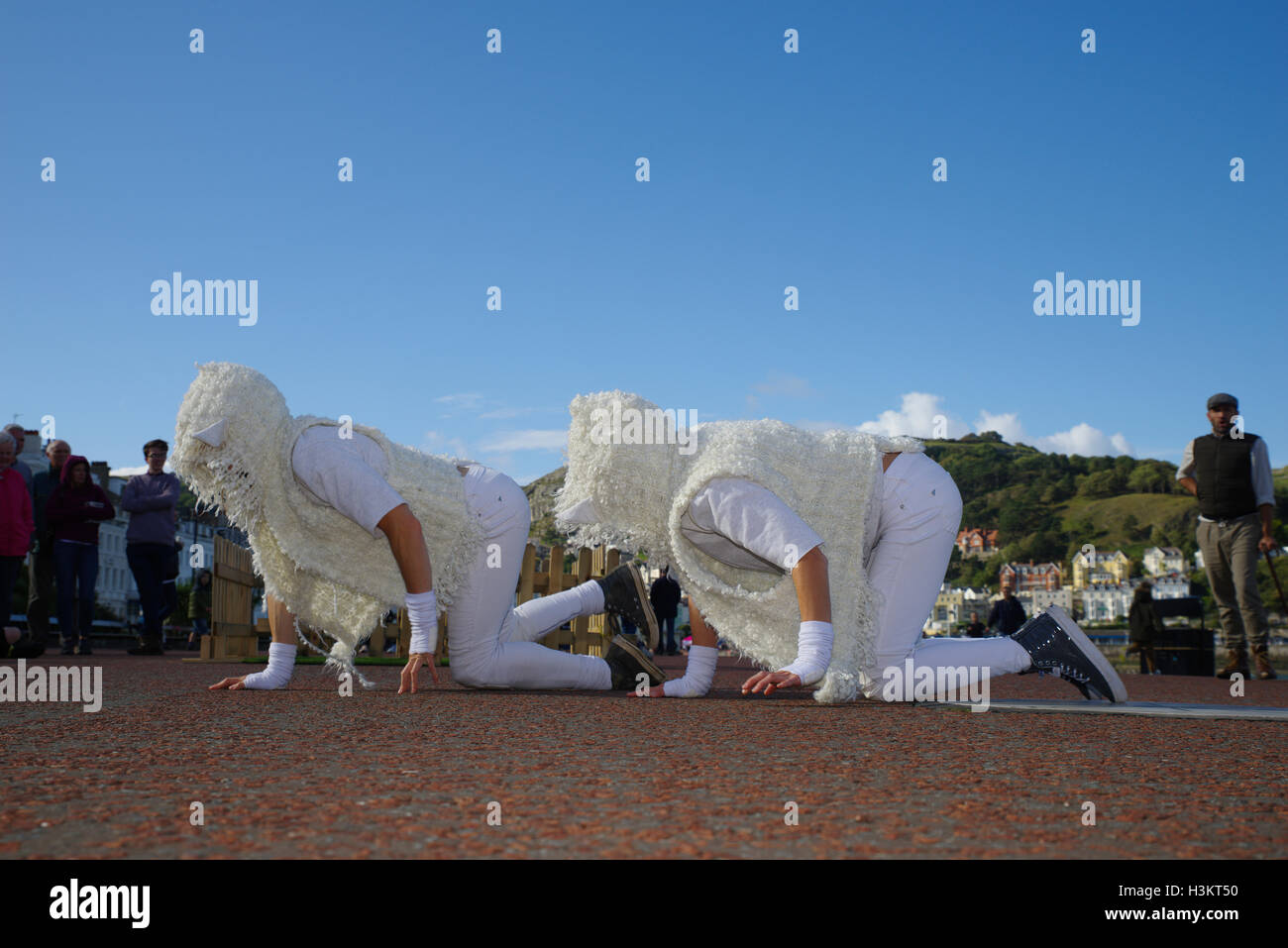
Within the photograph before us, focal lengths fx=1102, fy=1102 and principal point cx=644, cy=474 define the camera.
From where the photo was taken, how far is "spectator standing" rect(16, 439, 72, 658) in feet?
36.8

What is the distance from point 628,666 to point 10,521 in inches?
263

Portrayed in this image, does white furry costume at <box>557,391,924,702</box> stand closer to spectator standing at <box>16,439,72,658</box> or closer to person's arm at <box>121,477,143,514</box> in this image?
person's arm at <box>121,477,143,514</box>

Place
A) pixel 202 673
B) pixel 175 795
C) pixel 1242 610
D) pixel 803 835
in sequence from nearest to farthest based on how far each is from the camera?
pixel 803 835
pixel 175 795
pixel 202 673
pixel 1242 610

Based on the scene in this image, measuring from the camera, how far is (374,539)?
531 cm

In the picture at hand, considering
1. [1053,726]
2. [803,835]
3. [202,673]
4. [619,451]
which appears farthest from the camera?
[202,673]

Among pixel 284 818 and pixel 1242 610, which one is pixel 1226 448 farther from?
pixel 284 818

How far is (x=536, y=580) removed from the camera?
1075 centimetres

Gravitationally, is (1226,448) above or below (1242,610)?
above

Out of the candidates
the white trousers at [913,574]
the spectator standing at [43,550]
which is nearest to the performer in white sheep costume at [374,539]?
the white trousers at [913,574]

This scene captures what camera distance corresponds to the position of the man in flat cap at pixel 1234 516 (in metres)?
8.49

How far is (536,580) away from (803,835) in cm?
902

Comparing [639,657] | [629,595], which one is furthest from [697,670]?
[629,595]

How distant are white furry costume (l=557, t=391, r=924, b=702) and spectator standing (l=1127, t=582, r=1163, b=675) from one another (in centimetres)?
1053

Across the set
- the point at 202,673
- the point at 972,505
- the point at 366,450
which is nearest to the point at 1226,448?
the point at 366,450
